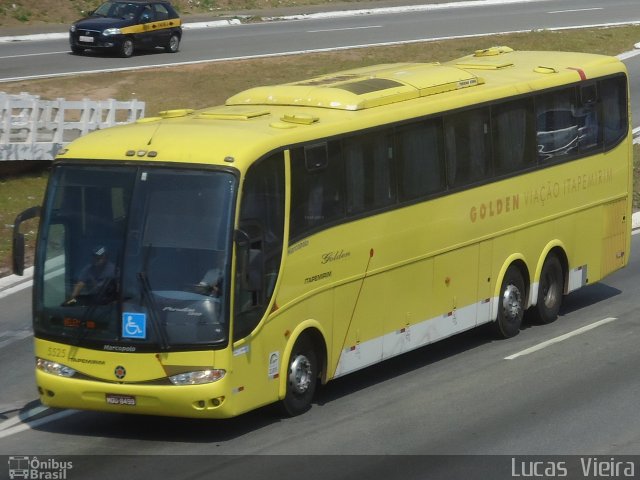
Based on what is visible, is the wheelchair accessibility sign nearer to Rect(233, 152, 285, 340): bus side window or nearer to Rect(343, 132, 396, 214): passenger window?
Rect(233, 152, 285, 340): bus side window

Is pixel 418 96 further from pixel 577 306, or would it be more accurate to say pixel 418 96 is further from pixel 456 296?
pixel 577 306

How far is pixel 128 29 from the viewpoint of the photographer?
122 feet

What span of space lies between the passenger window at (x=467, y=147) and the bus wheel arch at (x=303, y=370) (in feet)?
9.28

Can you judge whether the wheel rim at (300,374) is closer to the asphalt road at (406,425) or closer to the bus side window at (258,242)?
the asphalt road at (406,425)

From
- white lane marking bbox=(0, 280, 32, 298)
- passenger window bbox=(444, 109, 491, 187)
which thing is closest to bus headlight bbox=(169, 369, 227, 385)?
passenger window bbox=(444, 109, 491, 187)

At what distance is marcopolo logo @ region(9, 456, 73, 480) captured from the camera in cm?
996

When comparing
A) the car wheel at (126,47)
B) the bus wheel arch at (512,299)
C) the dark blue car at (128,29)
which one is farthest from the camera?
the car wheel at (126,47)

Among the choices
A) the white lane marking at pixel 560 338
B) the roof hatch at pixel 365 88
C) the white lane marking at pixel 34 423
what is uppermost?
the roof hatch at pixel 365 88

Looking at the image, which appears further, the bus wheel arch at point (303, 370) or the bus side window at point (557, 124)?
the bus side window at point (557, 124)

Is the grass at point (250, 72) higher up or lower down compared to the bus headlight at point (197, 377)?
lower down

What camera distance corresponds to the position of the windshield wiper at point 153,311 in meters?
10.6

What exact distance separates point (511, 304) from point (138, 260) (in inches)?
238

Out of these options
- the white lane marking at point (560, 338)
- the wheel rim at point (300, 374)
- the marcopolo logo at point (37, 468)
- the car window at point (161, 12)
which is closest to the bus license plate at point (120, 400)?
the marcopolo logo at point (37, 468)

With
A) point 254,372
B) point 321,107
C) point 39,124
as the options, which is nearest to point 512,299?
point 321,107
